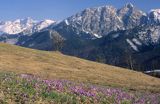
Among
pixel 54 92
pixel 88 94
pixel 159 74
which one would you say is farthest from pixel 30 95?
pixel 159 74

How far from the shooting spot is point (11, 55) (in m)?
79.2

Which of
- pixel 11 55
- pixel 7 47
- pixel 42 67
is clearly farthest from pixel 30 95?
pixel 7 47

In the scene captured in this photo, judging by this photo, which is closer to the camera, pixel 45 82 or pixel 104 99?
pixel 104 99

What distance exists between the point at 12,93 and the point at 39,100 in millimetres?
1328

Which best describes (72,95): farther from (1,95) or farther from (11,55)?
(11,55)

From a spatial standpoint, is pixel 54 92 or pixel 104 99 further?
pixel 104 99

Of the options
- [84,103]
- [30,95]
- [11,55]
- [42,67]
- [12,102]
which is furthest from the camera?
[11,55]

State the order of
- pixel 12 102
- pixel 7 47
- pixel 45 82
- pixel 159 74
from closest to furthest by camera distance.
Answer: pixel 12 102
pixel 45 82
pixel 7 47
pixel 159 74

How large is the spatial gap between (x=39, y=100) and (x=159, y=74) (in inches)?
4053

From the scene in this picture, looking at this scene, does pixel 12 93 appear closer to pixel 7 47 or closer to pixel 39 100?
pixel 39 100

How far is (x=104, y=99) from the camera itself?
21.7 metres

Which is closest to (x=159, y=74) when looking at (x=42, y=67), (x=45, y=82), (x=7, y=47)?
(x=7, y=47)

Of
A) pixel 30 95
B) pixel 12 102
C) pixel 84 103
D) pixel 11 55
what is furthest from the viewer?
pixel 11 55

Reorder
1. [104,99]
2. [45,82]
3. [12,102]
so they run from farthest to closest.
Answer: [45,82] < [104,99] < [12,102]
